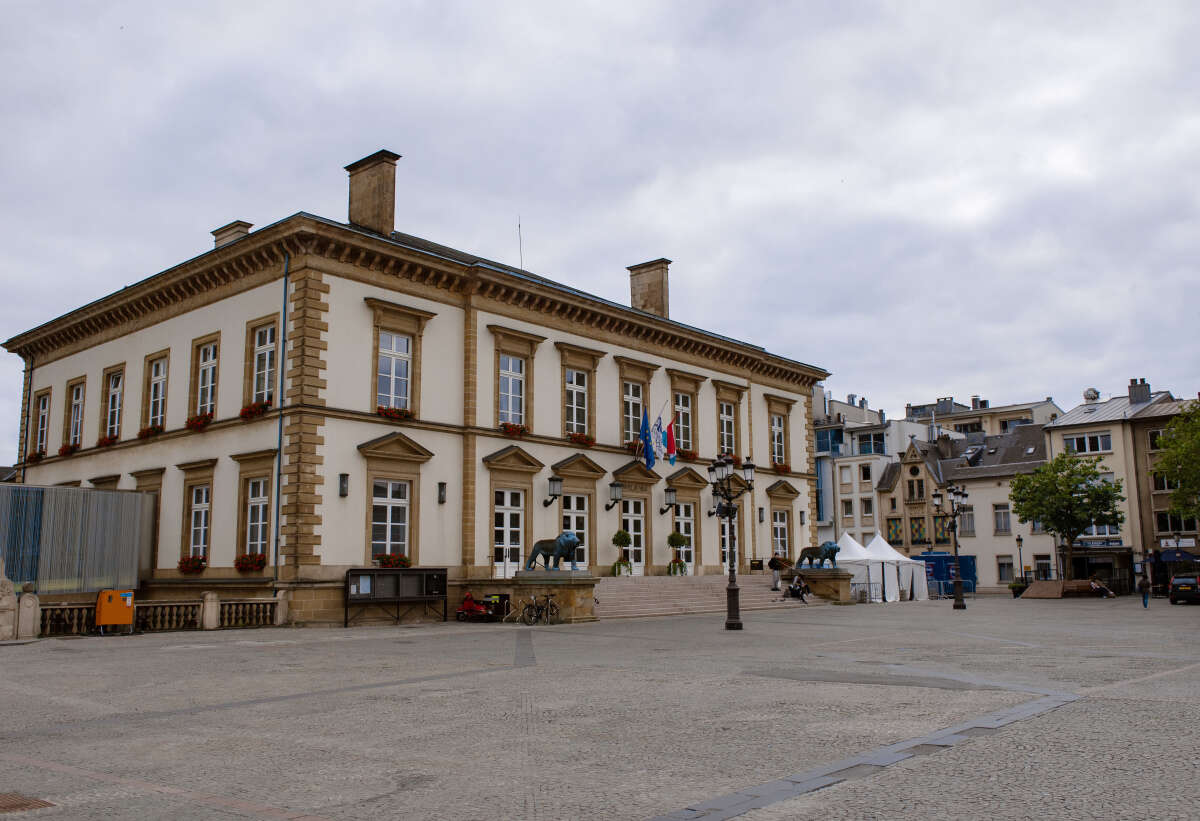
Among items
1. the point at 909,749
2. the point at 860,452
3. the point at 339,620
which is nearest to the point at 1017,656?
the point at 909,749

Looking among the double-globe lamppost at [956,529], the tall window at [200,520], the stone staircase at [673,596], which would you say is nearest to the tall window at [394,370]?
the tall window at [200,520]

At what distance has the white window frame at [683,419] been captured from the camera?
4012 centimetres

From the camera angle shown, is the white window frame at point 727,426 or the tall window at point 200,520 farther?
the white window frame at point 727,426

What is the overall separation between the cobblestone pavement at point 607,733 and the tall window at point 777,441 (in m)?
27.1

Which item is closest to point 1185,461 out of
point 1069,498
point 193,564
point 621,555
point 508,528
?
point 1069,498

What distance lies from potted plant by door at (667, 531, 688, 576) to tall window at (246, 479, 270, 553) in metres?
15.2

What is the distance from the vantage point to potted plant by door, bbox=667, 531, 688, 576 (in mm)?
37406

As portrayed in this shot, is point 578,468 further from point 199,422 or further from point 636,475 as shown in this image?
point 199,422

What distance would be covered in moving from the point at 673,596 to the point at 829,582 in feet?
28.7

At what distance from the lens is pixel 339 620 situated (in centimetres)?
2658

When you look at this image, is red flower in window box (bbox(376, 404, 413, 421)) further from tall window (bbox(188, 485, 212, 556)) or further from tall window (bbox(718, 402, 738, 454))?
tall window (bbox(718, 402, 738, 454))

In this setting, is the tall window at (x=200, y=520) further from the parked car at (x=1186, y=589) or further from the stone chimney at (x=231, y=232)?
the parked car at (x=1186, y=589)

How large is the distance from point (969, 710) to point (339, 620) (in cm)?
1965

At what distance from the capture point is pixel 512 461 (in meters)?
32.1
